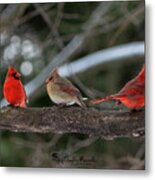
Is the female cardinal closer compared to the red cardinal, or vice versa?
the red cardinal

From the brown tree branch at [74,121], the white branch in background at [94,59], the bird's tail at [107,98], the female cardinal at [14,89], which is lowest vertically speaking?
the brown tree branch at [74,121]

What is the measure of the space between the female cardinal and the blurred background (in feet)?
0.08

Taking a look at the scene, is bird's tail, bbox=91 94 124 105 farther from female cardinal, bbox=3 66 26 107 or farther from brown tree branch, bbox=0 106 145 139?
female cardinal, bbox=3 66 26 107

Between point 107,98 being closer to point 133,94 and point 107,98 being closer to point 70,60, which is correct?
point 133,94

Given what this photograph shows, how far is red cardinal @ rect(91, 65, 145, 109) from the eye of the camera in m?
2.10

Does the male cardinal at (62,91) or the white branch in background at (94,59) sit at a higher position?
the white branch in background at (94,59)

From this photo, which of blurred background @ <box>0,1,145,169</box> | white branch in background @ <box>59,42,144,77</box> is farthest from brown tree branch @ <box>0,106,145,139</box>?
white branch in background @ <box>59,42,144,77</box>

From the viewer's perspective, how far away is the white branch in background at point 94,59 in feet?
6.98

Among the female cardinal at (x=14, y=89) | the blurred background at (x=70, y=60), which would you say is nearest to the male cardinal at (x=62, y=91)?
the blurred background at (x=70, y=60)

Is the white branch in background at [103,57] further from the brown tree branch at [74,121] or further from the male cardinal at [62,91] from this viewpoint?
the brown tree branch at [74,121]

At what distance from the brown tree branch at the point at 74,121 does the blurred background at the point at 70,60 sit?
3cm

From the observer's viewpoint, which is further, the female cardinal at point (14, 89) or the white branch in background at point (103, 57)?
the female cardinal at point (14, 89)

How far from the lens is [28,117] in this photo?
225 cm

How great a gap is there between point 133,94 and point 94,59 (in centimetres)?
23
